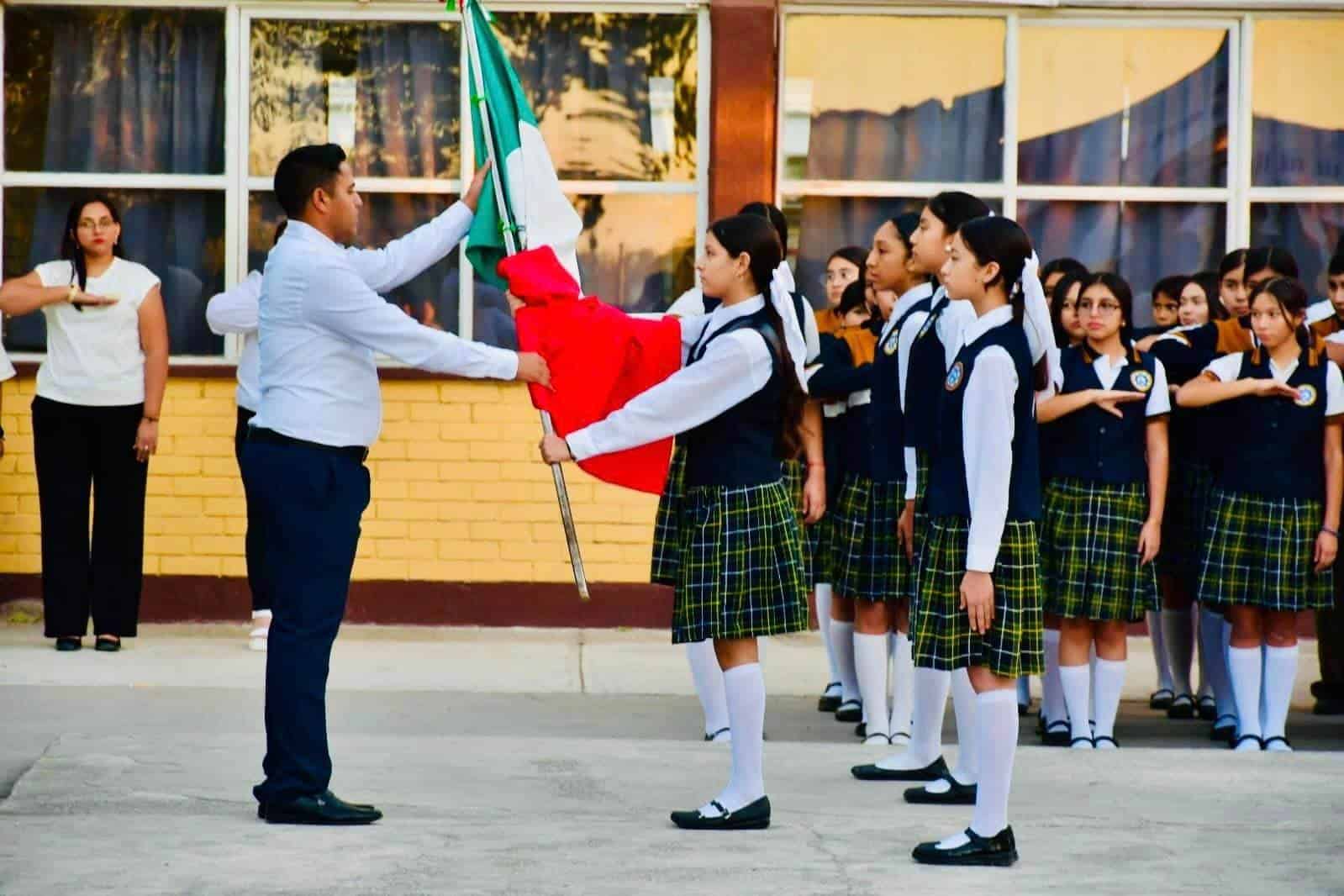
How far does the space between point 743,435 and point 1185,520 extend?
3.28m

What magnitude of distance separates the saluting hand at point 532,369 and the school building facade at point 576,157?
445 centimetres

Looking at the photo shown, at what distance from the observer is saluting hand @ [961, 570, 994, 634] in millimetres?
5883

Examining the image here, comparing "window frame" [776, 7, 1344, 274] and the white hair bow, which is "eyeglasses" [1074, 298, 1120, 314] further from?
"window frame" [776, 7, 1344, 274]

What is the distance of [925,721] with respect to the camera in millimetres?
7180

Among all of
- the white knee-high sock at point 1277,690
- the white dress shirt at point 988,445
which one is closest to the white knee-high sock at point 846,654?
the white knee-high sock at point 1277,690

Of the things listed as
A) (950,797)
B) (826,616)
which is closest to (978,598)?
(950,797)

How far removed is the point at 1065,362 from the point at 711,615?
252cm

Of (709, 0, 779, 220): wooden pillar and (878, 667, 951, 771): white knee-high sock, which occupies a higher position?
(709, 0, 779, 220): wooden pillar

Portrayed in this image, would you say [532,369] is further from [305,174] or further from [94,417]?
[94,417]

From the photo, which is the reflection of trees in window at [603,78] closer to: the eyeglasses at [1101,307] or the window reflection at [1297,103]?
the window reflection at [1297,103]

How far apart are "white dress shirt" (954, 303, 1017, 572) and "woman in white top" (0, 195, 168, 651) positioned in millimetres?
5057

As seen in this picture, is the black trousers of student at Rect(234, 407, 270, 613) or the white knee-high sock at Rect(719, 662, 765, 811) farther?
the black trousers of student at Rect(234, 407, 270, 613)

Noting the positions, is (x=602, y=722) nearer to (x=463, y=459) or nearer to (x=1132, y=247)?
(x=463, y=459)

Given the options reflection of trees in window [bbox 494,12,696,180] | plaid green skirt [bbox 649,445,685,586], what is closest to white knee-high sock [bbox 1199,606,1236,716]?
plaid green skirt [bbox 649,445,685,586]
